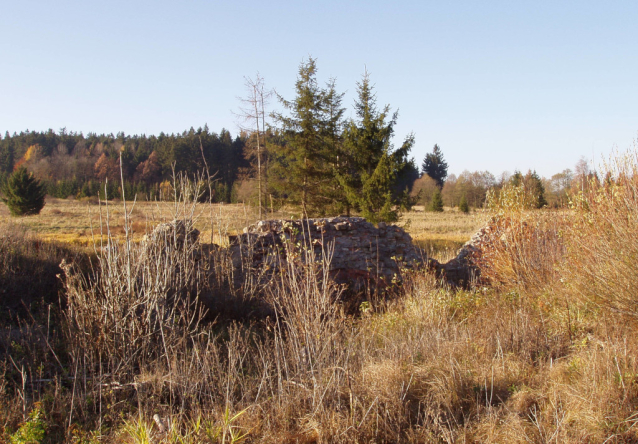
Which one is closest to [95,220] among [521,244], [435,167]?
[521,244]

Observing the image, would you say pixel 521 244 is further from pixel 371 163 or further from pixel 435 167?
pixel 435 167

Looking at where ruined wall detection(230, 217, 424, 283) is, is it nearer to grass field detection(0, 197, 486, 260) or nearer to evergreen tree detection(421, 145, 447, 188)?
grass field detection(0, 197, 486, 260)

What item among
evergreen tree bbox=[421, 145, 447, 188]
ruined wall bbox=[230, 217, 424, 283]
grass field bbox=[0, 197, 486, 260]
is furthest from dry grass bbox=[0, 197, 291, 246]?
evergreen tree bbox=[421, 145, 447, 188]

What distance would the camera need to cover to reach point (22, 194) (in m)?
32.1

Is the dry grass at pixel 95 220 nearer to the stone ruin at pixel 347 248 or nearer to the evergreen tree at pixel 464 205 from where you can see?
the stone ruin at pixel 347 248

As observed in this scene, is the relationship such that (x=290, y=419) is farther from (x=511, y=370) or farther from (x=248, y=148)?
(x=248, y=148)

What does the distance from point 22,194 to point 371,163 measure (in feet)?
94.6

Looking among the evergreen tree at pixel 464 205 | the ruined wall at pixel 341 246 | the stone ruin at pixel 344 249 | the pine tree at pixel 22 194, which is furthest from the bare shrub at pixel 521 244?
the pine tree at pixel 22 194

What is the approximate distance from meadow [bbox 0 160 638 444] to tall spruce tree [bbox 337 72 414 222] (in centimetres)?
1108

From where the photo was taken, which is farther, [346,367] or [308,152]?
[308,152]

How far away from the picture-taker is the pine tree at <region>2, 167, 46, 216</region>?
104ft

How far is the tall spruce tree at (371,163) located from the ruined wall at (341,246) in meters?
7.03

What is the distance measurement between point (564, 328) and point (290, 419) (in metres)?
3.95

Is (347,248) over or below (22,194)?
below
